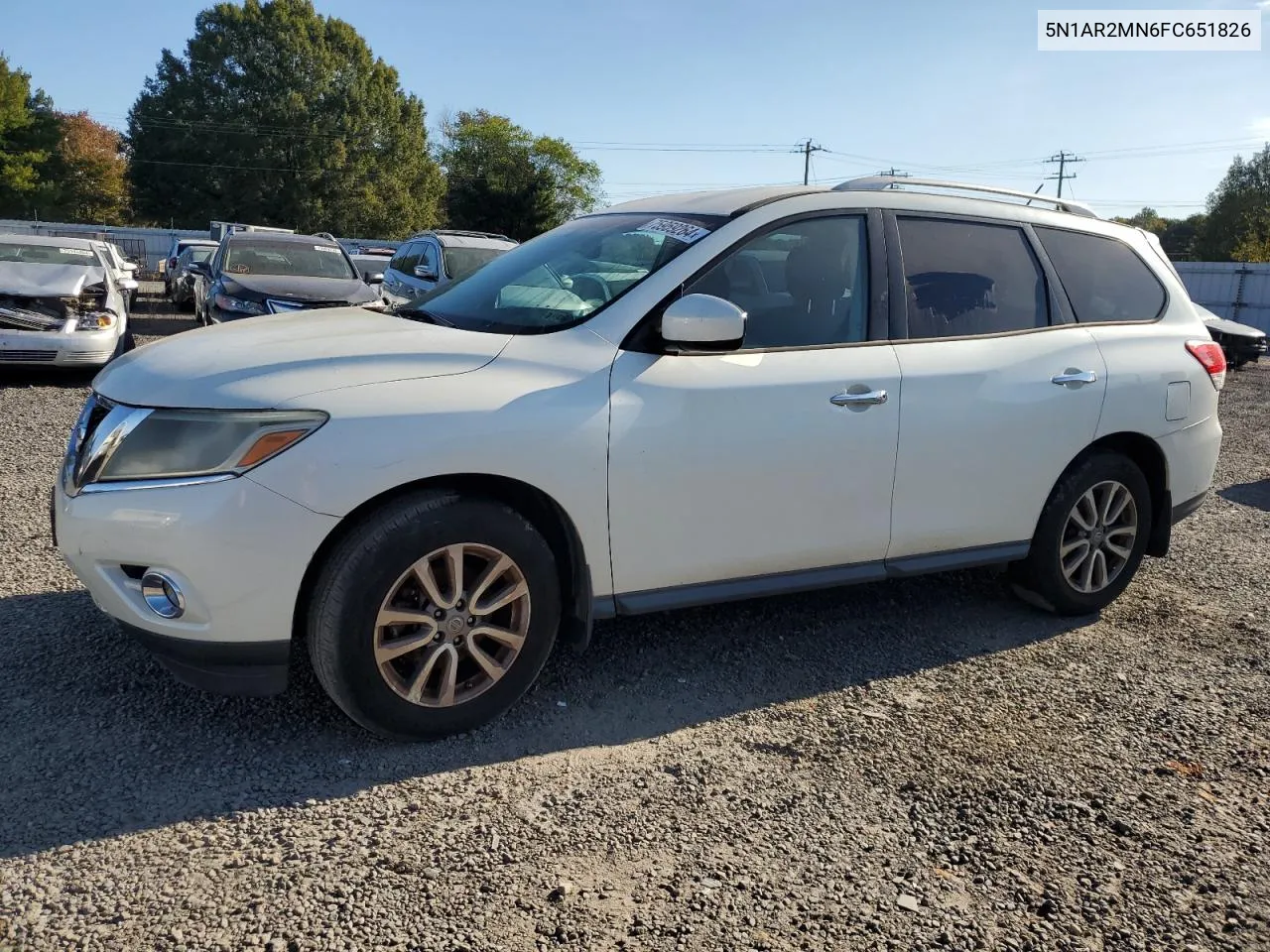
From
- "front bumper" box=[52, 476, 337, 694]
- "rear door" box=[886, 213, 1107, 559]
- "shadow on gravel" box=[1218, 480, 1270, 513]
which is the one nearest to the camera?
"front bumper" box=[52, 476, 337, 694]

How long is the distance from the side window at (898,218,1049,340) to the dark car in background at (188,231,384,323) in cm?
707

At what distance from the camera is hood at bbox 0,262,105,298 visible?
966 cm

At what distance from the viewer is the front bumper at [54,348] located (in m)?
9.55

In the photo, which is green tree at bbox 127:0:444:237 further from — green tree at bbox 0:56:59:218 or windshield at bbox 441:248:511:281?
windshield at bbox 441:248:511:281

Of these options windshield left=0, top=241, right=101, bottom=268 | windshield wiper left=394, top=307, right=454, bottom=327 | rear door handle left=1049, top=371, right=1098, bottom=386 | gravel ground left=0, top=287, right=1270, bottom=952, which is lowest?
gravel ground left=0, top=287, right=1270, bottom=952

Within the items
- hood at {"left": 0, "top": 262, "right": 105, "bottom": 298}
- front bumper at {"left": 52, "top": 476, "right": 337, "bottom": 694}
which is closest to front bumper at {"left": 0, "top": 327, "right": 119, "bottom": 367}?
hood at {"left": 0, "top": 262, "right": 105, "bottom": 298}

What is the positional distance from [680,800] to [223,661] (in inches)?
56.5

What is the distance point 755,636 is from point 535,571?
1.41 m

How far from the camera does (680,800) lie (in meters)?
2.98

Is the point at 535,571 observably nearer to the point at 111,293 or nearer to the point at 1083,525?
the point at 1083,525

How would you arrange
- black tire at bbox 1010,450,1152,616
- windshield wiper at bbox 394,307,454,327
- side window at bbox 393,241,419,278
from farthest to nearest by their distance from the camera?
side window at bbox 393,241,419,278 < black tire at bbox 1010,450,1152,616 < windshield wiper at bbox 394,307,454,327

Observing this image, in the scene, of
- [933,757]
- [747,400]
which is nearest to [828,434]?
[747,400]

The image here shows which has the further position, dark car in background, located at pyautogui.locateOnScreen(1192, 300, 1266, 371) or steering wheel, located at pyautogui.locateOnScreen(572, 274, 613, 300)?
dark car in background, located at pyautogui.locateOnScreen(1192, 300, 1266, 371)

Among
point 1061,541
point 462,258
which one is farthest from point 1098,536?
point 462,258
